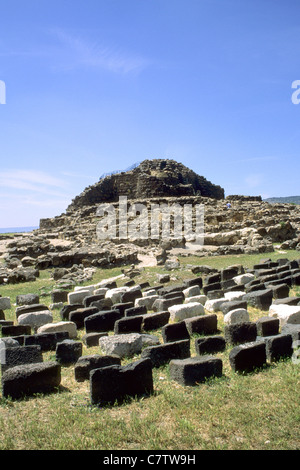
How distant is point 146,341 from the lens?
7227 mm

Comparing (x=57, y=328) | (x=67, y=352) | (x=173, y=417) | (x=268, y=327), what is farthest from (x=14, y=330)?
(x=268, y=327)

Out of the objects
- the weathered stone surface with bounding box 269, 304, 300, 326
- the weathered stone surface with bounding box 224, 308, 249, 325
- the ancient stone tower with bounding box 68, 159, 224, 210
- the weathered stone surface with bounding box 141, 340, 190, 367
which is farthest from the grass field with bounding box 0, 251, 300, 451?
the ancient stone tower with bounding box 68, 159, 224, 210

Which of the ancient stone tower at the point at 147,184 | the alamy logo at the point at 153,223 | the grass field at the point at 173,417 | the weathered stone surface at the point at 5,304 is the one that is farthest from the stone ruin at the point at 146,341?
the ancient stone tower at the point at 147,184

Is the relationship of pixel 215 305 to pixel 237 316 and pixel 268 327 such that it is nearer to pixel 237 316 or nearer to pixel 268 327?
pixel 237 316

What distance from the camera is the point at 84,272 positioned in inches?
784

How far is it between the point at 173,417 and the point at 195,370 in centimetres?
102

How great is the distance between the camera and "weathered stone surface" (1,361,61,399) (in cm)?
527

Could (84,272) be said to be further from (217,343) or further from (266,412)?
(266,412)

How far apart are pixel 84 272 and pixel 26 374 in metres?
14.7

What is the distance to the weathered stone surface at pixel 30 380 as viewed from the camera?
5266 millimetres

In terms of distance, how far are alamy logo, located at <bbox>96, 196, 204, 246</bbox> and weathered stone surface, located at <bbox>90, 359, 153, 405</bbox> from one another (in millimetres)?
20660

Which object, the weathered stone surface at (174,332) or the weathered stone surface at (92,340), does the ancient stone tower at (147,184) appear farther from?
the weathered stone surface at (174,332)

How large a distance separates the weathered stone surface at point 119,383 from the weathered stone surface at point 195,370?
47cm

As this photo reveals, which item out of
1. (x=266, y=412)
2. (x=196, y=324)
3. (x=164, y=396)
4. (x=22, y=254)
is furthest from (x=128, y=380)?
(x=22, y=254)
